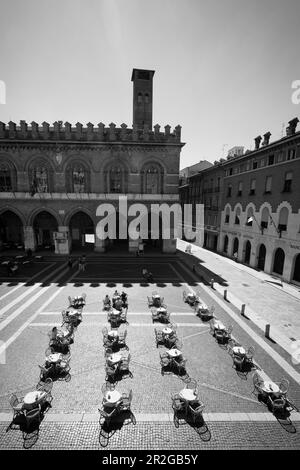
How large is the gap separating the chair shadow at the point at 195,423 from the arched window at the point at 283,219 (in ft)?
62.6

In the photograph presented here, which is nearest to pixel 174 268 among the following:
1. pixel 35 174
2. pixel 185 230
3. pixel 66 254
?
pixel 66 254

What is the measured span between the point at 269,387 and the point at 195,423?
3.03 m

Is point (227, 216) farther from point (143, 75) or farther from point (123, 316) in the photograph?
point (143, 75)

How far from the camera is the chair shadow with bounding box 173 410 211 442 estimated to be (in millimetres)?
6691

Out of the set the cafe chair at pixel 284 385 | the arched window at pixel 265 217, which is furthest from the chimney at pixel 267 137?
the cafe chair at pixel 284 385

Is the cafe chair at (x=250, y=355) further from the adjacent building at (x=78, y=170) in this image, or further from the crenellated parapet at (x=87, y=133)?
the crenellated parapet at (x=87, y=133)

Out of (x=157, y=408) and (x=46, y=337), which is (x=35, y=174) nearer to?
(x=46, y=337)

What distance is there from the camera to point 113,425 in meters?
6.97

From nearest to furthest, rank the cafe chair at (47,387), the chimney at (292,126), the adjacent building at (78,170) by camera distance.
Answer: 1. the cafe chair at (47,387)
2. the chimney at (292,126)
3. the adjacent building at (78,170)

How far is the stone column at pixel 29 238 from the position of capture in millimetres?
27922

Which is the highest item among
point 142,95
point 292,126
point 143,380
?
point 142,95

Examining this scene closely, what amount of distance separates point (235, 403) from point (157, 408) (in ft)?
9.17

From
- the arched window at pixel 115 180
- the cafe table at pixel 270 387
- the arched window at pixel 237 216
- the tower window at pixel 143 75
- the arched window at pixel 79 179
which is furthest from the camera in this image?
the tower window at pixel 143 75

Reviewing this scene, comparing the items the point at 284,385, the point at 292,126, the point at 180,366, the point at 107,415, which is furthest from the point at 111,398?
the point at 292,126
